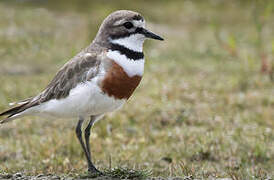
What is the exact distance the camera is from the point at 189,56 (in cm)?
1228

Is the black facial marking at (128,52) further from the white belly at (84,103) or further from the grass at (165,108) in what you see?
the grass at (165,108)

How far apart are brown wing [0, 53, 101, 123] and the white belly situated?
0.07m

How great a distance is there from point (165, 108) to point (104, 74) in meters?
3.65

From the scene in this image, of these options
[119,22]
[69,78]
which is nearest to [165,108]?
[69,78]

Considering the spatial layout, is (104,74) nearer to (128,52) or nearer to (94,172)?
(128,52)

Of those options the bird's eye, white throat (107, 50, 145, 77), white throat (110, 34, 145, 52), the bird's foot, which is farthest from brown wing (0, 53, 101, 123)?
the bird's foot

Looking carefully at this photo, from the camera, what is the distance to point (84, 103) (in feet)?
13.9

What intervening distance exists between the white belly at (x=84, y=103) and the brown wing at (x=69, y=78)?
0.22 feet

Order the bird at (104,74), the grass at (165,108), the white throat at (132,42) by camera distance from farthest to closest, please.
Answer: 1. the grass at (165,108)
2. the white throat at (132,42)
3. the bird at (104,74)

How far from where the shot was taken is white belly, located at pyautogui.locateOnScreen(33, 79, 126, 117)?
4199 millimetres

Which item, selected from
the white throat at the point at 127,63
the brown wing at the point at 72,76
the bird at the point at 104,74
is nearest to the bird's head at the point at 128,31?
the bird at the point at 104,74

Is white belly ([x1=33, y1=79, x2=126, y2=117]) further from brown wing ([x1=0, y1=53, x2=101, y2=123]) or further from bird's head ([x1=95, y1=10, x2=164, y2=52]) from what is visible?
bird's head ([x1=95, y1=10, x2=164, y2=52])

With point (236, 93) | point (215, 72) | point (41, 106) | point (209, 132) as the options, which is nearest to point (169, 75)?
point (215, 72)

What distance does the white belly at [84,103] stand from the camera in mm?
4199
